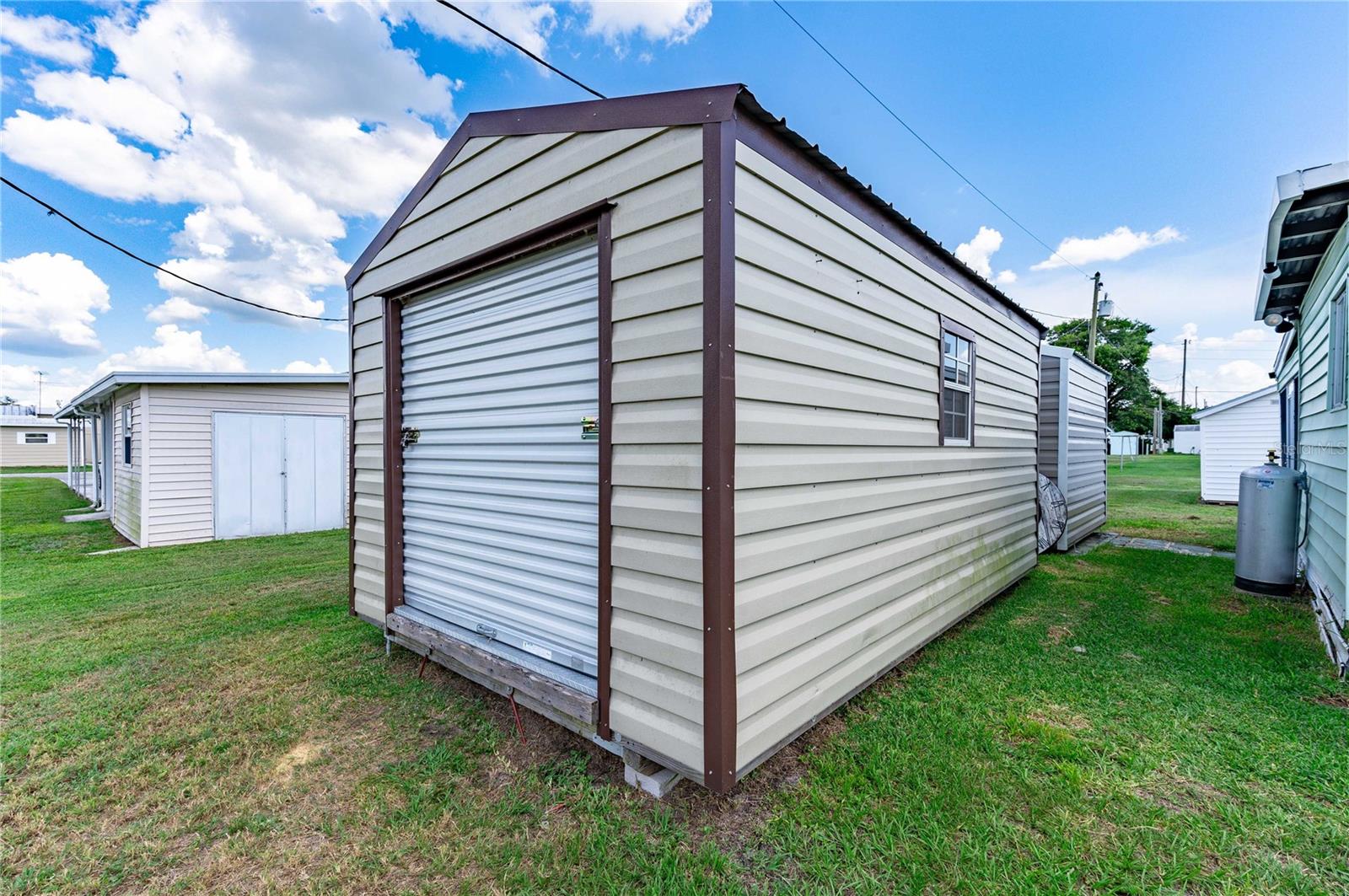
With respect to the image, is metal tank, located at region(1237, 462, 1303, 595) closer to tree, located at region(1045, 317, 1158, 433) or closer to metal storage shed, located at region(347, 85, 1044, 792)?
metal storage shed, located at region(347, 85, 1044, 792)

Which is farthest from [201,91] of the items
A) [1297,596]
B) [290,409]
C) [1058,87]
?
[1297,596]

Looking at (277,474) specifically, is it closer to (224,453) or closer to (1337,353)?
(224,453)

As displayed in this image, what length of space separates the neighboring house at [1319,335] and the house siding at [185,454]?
12.3 meters

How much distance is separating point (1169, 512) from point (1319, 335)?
7.60 m

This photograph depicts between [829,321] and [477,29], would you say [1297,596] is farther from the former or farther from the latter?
[477,29]

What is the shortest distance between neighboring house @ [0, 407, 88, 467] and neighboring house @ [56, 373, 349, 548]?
30968 millimetres

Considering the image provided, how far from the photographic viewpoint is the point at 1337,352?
3.90 m

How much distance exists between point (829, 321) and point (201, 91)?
908 centimetres

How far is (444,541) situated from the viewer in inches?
133

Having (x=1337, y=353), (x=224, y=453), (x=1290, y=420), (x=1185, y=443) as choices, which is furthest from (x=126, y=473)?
(x=1185, y=443)

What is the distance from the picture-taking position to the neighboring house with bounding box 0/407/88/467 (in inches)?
1134

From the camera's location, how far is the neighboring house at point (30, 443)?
28.8 metres

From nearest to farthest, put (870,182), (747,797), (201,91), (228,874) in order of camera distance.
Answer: (228,874) → (747,797) → (870,182) → (201,91)

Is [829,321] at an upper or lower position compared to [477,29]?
lower
